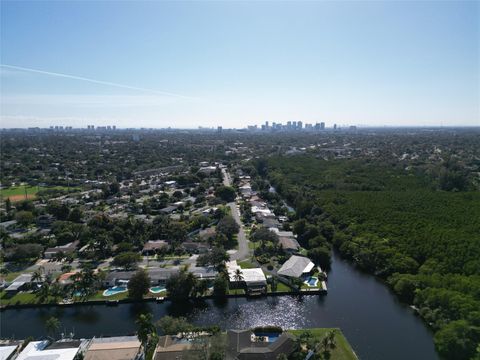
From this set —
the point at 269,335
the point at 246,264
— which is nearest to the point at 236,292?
the point at 246,264

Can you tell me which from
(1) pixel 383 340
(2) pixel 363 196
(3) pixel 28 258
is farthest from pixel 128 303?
(2) pixel 363 196

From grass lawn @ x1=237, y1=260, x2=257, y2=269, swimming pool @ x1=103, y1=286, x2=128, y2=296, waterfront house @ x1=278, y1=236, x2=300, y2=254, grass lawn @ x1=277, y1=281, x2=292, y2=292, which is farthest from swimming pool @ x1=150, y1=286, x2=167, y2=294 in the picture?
waterfront house @ x1=278, y1=236, x2=300, y2=254

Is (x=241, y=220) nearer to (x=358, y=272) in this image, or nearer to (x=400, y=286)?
(x=358, y=272)

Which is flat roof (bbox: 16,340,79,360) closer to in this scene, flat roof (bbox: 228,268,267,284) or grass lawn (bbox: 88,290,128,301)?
grass lawn (bbox: 88,290,128,301)

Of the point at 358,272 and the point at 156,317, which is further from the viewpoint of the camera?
the point at 358,272

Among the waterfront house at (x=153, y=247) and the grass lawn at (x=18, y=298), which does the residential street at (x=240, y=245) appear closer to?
the waterfront house at (x=153, y=247)

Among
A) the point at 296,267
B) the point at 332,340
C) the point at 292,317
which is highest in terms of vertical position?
the point at 296,267

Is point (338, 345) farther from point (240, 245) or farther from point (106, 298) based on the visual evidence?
point (106, 298)

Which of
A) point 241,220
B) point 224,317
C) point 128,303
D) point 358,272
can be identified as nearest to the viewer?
point 224,317
